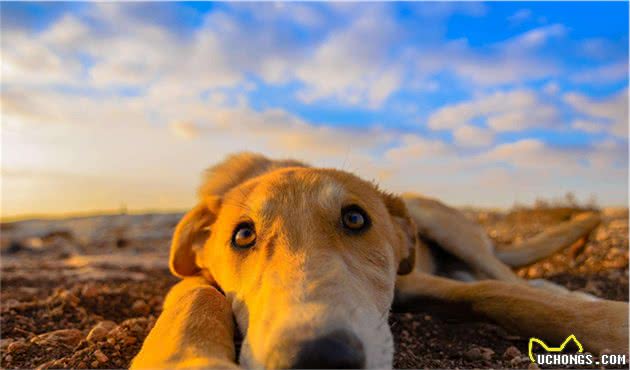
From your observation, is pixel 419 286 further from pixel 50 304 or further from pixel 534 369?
pixel 50 304

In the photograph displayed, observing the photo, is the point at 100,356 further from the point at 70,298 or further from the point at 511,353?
the point at 511,353

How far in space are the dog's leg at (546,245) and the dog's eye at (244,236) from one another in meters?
4.51

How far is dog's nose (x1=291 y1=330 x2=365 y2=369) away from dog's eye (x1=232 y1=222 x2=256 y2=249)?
1337 mm

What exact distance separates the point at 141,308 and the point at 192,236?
1.41m

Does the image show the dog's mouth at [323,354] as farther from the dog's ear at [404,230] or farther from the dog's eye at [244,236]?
the dog's ear at [404,230]

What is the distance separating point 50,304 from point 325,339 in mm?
3912

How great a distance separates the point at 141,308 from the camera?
5074 millimetres

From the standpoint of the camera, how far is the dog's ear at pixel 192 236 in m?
4.07

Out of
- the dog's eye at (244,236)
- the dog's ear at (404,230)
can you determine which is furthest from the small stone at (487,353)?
the dog's eye at (244,236)

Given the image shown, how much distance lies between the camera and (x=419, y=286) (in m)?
Answer: 4.45

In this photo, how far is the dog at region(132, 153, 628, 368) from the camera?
6.91 feet

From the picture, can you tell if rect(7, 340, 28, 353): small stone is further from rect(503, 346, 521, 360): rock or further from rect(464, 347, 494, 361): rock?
rect(503, 346, 521, 360): rock

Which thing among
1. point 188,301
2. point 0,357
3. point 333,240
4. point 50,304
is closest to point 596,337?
point 333,240

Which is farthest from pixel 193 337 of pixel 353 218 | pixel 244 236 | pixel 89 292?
pixel 89 292
